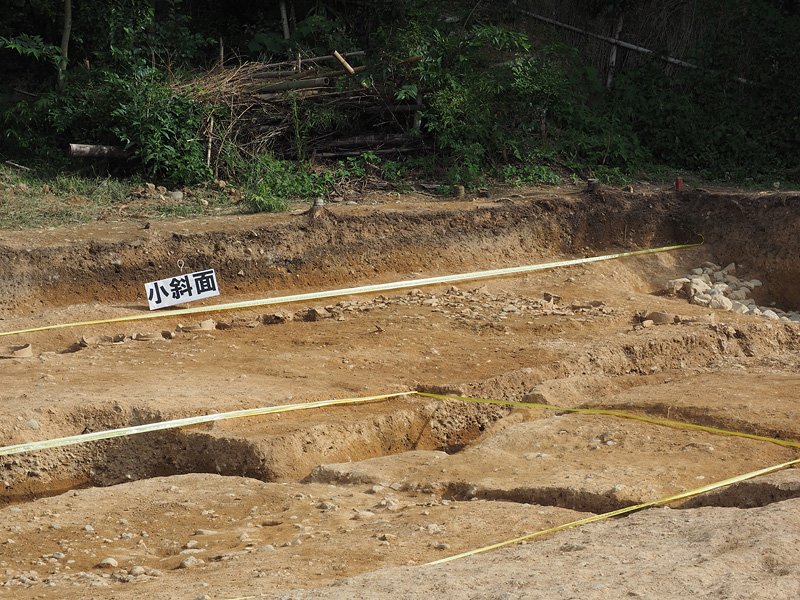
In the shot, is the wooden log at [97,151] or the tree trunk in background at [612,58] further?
the tree trunk in background at [612,58]

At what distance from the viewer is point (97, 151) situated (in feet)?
31.9

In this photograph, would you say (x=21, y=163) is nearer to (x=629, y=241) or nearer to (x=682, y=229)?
(x=629, y=241)

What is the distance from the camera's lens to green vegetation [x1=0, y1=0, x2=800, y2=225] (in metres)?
9.77

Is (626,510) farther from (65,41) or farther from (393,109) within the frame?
(65,41)

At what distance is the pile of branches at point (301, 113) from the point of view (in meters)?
9.98

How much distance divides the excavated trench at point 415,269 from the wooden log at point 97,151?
96.6 inches

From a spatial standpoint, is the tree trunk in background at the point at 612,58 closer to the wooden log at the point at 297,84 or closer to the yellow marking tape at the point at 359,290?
the yellow marking tape at the point at 359,290

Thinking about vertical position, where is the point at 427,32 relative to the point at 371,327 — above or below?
above

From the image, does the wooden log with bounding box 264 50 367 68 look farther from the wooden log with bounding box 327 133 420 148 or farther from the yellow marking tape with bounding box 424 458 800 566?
the yellow marking tape with bounding box 424 458 800 566

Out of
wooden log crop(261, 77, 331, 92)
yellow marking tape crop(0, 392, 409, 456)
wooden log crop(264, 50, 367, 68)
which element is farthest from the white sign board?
wooden log crop(264, 50, 367, 68)

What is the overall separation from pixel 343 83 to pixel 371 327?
4.53 m

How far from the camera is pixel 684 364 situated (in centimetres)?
654

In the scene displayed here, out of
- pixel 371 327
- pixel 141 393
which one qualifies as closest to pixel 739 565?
pixel 141 393

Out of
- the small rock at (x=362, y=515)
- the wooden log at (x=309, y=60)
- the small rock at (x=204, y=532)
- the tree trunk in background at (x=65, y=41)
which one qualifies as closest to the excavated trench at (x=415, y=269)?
the small rock at (x=362, y=515)
